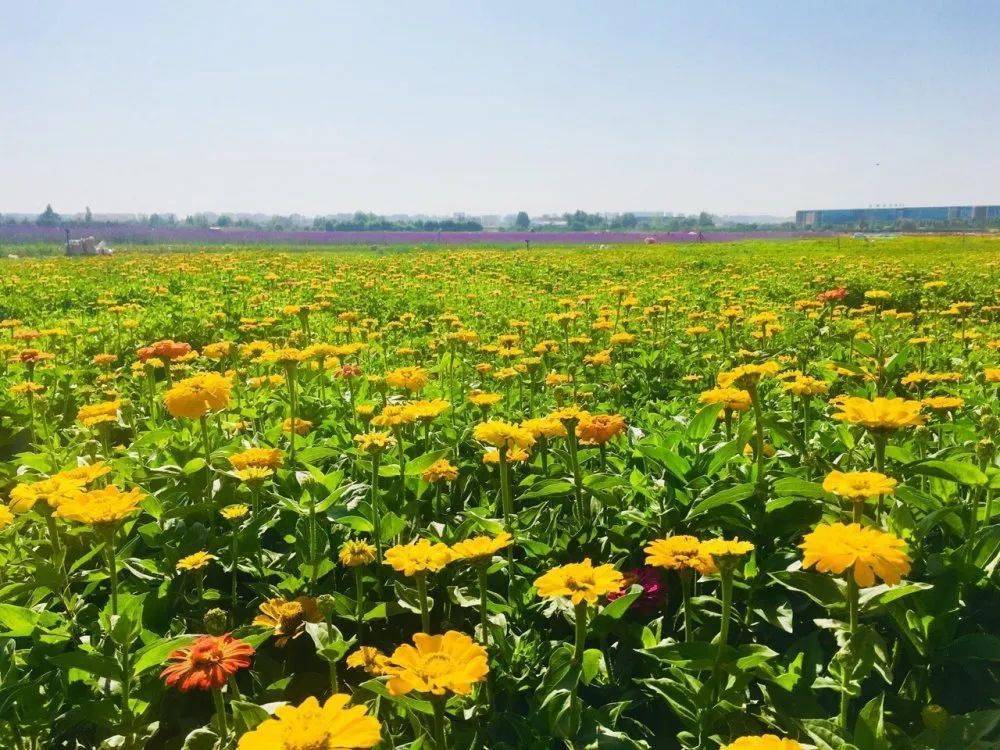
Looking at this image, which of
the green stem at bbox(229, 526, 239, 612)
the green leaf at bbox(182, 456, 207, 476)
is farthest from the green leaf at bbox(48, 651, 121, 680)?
the green leaf at bbox(182, 456, 207, 476)

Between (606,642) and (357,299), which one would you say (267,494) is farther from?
(357,299)

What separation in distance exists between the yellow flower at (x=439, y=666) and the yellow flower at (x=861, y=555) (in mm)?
529

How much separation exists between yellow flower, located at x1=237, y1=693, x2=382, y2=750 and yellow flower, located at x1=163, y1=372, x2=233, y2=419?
1.12 m

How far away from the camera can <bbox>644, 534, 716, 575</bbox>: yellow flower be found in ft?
4.16

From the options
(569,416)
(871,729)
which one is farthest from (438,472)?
(871,729)

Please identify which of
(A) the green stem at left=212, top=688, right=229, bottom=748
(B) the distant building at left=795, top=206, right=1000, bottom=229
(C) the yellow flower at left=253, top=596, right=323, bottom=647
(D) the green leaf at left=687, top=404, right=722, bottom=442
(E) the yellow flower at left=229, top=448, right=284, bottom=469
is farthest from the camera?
(B) the distant building at left=795, top=206, right=1000, bottom=229

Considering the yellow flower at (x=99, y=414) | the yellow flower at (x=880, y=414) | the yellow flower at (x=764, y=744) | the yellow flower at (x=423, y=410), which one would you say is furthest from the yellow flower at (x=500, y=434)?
the yellow flower at (x=99, y=414)

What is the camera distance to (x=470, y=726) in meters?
1.43

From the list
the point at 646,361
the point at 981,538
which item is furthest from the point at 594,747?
the point at 646,361

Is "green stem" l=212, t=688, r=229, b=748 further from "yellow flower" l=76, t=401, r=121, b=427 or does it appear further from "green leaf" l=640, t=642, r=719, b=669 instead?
"yellow flower" l=76, t=401, r=121, b=427

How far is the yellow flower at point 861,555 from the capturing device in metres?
1.08

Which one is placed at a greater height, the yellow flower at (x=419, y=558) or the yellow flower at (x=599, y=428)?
the yellow flower at (x=599, y=428)

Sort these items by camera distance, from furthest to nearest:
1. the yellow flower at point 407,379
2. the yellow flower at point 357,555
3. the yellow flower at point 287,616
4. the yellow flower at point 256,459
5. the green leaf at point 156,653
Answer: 1. the yellow flower at point 407,379
2. the yellow flower at point 256,459
3. the yellow flower at point 287,616
4. the yellow flower at point 357,555
5. the green leaf at point 156,653

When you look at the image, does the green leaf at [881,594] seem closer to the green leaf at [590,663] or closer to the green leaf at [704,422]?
the green leaf at [590,663]
